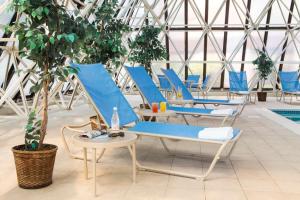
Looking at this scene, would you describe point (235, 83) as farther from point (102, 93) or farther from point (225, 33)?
point (102, 93)

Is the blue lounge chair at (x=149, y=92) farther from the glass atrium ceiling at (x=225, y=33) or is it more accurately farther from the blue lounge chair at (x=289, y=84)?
the glass atrium ceiling at (x=225, y=33)

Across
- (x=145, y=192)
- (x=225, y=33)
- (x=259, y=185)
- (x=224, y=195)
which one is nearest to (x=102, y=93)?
(x=145, y=192)

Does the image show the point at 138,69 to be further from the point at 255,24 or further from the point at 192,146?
the point at 255,24

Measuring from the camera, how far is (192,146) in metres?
5.18

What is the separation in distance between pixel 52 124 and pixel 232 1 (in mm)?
10759

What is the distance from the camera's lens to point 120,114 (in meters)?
4.52

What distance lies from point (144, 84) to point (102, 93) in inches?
74.1

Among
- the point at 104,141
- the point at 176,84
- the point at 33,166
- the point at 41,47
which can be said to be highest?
the point at 41,47

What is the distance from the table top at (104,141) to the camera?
3193 mm

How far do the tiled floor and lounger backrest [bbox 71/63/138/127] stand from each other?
0.53 meters

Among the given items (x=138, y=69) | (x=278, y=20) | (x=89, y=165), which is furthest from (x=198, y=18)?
(x=89, y=165)

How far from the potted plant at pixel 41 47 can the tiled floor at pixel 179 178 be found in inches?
6.3

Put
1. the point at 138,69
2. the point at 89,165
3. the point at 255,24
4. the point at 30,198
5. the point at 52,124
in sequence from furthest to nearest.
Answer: the point at 255,24
the point at 52,124
the point at 138,69
the point at 89,165
the point at 30,198

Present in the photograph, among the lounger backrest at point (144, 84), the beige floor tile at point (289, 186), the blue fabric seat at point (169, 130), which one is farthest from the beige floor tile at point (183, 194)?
the lounger backrest at point (144, 84)
